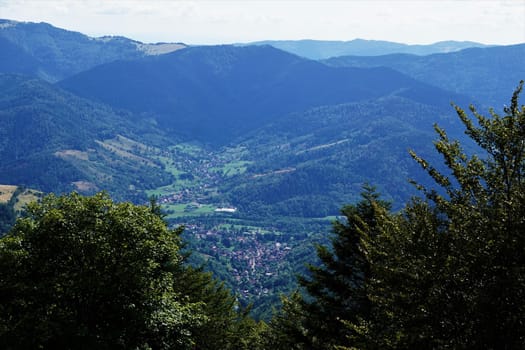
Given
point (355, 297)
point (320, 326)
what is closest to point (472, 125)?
point (355, 297)

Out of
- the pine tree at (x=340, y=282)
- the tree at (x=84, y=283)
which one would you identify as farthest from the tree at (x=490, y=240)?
the tree at (x=84, y=283)

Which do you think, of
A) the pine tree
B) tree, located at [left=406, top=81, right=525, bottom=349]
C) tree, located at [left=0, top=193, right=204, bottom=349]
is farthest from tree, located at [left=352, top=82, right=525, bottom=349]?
tree, located at [left=0, top=193, right=204, bottom=349]

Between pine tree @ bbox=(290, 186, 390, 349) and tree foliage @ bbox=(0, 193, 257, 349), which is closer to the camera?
tree foliage @ bbox=(0, 193, 257, 349)

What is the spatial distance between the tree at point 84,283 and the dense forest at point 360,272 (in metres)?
0.05

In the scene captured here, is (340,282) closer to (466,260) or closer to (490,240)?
(466,260)

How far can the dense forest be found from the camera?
13656 mm

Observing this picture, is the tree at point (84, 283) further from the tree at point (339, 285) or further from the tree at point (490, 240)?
the tree at point (490, 240)

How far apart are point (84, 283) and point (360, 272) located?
549 inches

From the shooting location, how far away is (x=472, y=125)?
17.0m

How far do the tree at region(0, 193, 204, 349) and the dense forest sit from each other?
5 centimetres

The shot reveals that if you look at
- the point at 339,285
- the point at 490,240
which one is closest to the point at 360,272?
the point at 339,285

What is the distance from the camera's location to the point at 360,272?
25.1 meters

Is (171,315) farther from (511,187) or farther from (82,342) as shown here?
(511,187)

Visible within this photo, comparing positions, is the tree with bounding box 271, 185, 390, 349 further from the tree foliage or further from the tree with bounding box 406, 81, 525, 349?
the tree with bounding box 406, 81, 525, 349
